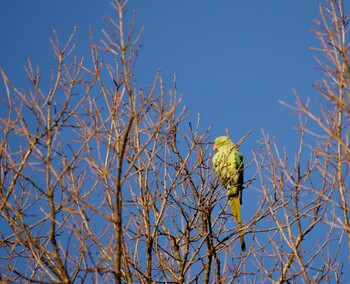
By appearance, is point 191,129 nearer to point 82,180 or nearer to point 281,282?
point 82,180

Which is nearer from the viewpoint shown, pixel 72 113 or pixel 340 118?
pixel 340 118

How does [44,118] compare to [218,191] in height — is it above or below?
below

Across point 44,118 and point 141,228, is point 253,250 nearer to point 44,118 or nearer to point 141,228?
point 141,228

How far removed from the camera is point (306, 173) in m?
4.42

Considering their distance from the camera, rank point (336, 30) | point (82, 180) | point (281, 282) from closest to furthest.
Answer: point (336, 30)
point (82, 180)
point (281, 282)

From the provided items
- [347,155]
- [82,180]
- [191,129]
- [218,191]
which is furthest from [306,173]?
[82,180]

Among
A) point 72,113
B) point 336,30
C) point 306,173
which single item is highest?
point 336,30

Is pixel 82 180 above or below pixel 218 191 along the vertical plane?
below

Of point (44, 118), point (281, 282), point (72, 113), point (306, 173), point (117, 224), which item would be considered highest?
point (306, 173)

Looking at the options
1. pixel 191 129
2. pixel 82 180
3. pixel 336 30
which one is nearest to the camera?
pixel 336 30

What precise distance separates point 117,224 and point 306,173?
2.28 metres

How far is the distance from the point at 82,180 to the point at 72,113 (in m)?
0.73

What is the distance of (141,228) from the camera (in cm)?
462

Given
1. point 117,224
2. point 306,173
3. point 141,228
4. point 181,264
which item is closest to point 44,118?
point 117,224
